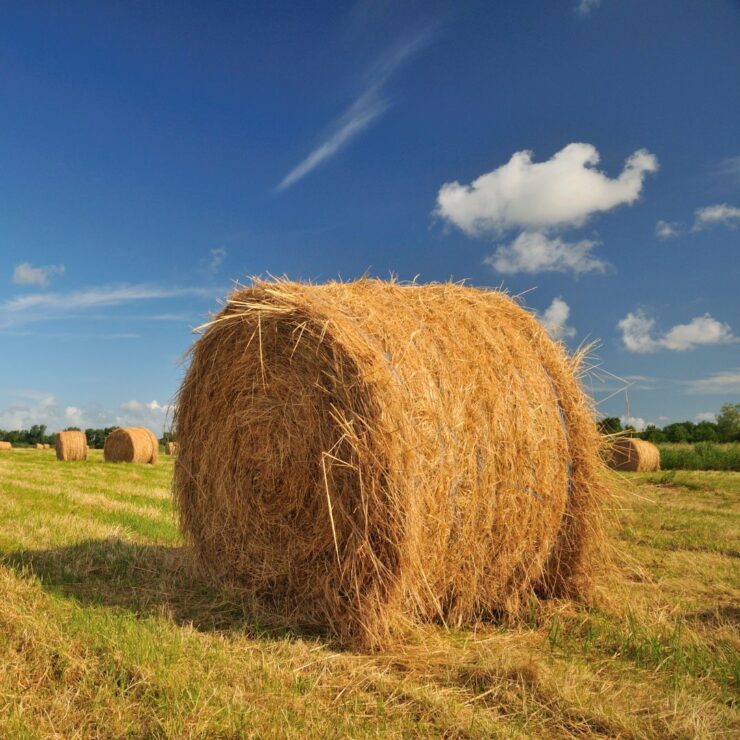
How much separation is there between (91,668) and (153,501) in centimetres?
747

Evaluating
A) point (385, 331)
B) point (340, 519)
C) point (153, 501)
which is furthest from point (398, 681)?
point (153, 501)

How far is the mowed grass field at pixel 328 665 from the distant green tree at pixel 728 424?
3036cm

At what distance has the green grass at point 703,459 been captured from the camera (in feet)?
68.7

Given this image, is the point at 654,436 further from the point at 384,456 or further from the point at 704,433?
the point at 384,456

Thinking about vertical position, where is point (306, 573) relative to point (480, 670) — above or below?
above

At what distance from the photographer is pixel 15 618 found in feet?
14.4

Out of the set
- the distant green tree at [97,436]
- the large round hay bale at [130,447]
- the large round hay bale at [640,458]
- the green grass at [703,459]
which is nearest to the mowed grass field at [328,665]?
the large round hay bale at [640,458]

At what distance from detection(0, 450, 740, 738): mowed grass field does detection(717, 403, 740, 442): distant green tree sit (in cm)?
3036

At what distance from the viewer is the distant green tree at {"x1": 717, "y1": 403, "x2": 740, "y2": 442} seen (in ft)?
110

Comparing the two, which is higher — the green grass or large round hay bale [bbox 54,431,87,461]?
large round hay bale [bbox 54,431,87,461]

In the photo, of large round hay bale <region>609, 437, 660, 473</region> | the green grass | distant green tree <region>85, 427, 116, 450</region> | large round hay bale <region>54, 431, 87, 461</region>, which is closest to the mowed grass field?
large round hay bale <region>609, 437, 660, 473</region>

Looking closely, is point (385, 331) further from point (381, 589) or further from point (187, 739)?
point (187, 739)

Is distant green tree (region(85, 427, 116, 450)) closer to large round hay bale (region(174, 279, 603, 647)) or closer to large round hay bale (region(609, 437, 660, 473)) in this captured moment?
large round hay bale (region(609, 437, 660, 473))

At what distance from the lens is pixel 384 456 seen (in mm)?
4273
